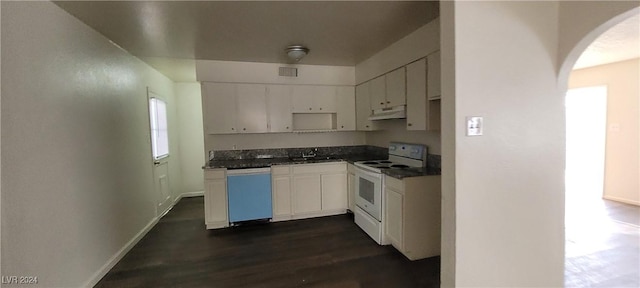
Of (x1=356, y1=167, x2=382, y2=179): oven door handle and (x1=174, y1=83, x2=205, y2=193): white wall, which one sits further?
(x1=174, y1=83, x2=205, y2=193): white wall

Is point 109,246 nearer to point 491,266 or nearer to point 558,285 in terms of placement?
point 491,266

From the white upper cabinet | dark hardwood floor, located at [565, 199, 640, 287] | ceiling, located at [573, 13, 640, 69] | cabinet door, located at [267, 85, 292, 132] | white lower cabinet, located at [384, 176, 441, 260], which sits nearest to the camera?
dark hardwood floor, located at [565, 199, 640, 287]

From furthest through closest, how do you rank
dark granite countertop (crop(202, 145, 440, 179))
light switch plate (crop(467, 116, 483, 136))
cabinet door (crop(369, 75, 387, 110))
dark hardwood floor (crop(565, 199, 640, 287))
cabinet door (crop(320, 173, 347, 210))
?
cabinet door (crop(320, 173, 347, 210)) < dark granite countertop (crop(202, 145, 440, 179)) < cabinet door (crop(369, 75, 387, 110)) < dark hardwood floor (crop(565, 199, 640, 287)) < light switch plate (crop(467, 116, 483, 136))

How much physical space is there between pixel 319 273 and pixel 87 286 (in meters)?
1.94

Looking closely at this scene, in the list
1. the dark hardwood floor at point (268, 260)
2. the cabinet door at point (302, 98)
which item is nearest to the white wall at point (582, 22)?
the dark hardwood floor at point (268, 260)

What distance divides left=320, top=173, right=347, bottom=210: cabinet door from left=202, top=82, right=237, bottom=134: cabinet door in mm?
1553

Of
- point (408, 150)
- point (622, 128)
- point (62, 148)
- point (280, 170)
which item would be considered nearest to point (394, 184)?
point (408, 150)

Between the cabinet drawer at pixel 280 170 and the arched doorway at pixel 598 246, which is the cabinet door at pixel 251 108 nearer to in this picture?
the cabinet drawer at pixel 280 170

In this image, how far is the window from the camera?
4027 mm

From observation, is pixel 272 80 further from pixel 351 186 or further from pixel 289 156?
pixel 351 186

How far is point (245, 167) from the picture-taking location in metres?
3.63

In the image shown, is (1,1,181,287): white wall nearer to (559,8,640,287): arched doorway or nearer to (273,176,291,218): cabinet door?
(273,176,291,218): cabinet door

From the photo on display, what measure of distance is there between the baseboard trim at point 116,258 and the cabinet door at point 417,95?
3319 mm

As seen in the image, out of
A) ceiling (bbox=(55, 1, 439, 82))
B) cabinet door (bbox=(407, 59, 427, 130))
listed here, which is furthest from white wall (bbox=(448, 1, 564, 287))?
cabinet door (bbox=(407, 59, 427, 130))
